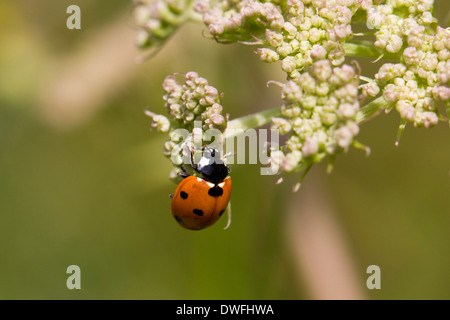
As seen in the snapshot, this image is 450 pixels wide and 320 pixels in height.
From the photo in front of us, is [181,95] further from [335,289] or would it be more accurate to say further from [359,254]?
[359,254]

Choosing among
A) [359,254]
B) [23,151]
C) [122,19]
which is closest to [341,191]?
[359,254]

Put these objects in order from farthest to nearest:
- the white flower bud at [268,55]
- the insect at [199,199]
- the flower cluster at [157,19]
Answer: the insect at [199,199]
the white flower bud at [268,55]
the flower cluster at [157,19]

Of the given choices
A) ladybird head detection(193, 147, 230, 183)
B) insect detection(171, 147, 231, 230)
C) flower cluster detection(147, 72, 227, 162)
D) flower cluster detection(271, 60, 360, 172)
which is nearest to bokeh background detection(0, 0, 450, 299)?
ladybird head detection(193, 147, 230, 183)

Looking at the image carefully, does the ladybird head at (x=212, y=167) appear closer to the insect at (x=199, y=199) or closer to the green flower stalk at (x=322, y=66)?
the insect at (x=199, y=199)

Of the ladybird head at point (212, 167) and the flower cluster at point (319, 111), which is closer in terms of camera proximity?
the flower cluster at point (319, 111)

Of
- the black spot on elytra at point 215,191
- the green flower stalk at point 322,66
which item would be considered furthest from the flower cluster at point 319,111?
the black spot on elytra at point 215,191

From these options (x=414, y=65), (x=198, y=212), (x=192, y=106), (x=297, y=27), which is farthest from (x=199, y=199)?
(x=414, y=65)

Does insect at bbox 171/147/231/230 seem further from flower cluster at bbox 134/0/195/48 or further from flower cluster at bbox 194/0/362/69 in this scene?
flower cluster at bbox 134/0/195/48
